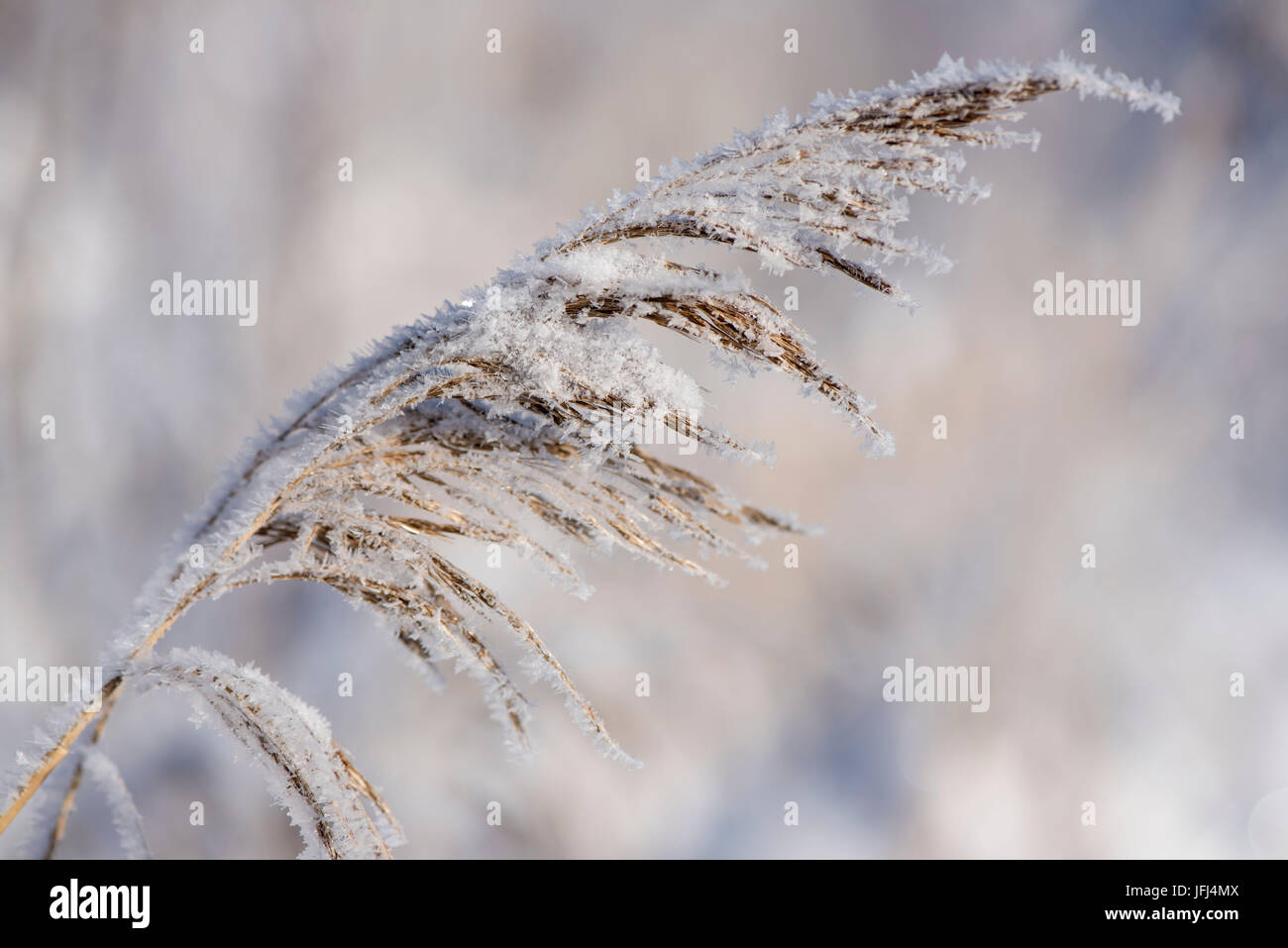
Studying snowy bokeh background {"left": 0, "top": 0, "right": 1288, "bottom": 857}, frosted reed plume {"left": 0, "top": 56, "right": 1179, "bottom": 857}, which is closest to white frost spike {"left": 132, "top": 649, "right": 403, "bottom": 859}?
frosted reed plume {"left": 0, "top": 56, "right": 1179, "bottom": 857}

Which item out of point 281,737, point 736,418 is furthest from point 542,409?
point 736,418

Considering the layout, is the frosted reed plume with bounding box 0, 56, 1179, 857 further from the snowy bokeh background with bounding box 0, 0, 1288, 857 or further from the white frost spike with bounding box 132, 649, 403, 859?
the snowy bokeh background with bounding box 0, 0, 1288, 857

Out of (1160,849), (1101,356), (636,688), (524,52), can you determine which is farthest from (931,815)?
(524,52)

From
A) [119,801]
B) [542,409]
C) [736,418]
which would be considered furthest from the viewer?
[736,418]

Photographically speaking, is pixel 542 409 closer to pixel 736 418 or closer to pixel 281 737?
pixel 281 737

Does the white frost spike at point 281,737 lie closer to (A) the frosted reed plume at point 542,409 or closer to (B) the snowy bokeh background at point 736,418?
(A) the frosted reed plume at point 542,409

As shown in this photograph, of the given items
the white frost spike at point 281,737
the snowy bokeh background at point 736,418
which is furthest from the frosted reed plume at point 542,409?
the snowy bokeh background at point 736,418

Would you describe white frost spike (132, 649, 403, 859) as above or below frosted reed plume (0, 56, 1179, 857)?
below
